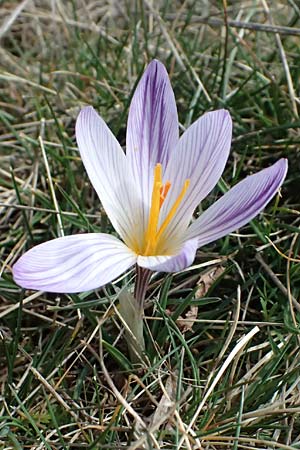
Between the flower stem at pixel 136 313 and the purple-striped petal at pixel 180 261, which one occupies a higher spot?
the purple-striped petal at pixel 180 261

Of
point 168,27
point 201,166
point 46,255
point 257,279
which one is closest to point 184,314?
point 257,279

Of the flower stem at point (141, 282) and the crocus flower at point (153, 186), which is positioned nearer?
the crocus flower at point (153, 186)

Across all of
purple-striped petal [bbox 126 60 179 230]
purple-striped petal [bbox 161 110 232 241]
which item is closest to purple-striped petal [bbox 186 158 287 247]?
purple-striped petal [bbox 161 110 232 241]

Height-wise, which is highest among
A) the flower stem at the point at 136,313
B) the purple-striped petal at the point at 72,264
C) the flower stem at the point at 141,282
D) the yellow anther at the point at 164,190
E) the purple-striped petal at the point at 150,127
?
the purple-striped petal at the point at 150,127

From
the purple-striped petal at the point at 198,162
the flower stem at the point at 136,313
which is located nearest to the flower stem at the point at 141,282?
the flower stem at the point at 136,313

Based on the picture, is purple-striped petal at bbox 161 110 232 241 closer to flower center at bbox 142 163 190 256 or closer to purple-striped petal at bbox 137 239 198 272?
flower center at bbox 142 163 190 256

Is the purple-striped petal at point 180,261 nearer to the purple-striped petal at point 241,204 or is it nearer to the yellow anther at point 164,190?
the purple-striped petal at point 241,204

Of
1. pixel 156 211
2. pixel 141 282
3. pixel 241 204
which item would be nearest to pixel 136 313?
pixel 141 282

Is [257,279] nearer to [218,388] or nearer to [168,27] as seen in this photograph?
[218,388]
